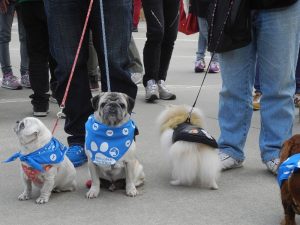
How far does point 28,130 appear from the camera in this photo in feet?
9.90

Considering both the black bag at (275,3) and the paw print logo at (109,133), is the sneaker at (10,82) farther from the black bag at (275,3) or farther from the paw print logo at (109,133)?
the black bag at (275,3)

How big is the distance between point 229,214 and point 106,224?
0.71m

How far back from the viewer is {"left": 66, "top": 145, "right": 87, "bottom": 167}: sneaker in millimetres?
3811

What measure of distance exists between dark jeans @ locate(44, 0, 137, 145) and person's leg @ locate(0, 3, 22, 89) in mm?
3224

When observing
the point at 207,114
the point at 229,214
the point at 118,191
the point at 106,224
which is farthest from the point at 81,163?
the point at 207,114

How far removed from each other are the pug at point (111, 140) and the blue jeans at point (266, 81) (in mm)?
812

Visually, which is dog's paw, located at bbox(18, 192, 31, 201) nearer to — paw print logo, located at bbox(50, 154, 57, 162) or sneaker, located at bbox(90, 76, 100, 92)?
paw print logo, located at bbox(50, 154, 57, 162)

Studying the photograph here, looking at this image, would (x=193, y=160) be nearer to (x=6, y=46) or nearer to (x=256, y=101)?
(x=256, y=101)

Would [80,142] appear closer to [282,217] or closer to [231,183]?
[231,183]

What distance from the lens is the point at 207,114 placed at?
563 cm

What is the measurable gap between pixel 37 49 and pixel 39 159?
2.36 metres

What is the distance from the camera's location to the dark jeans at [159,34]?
18.8 ft

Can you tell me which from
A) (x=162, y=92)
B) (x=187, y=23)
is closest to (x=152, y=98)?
(x=162, y=92)

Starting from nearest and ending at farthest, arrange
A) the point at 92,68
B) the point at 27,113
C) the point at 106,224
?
1. the point at 106,224
2. the point at 27,113
3. the point at 92,68
